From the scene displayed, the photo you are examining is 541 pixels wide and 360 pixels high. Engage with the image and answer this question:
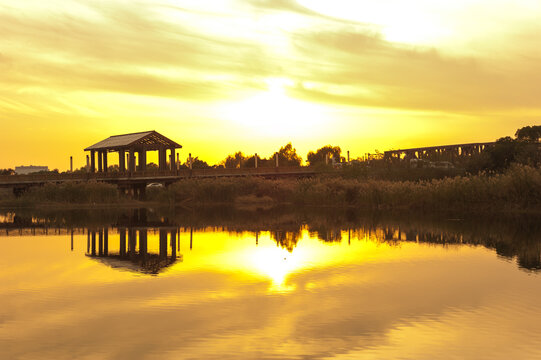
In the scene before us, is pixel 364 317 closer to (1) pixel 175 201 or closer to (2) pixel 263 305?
(2) pixel 263 305

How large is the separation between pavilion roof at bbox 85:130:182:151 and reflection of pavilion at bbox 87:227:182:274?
35839mm

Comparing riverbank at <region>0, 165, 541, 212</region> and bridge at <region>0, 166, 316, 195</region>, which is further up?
bridge at <region>0, 166, 316, 195</region>

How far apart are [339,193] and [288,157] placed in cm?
7121

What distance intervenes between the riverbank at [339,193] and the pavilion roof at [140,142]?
5782 millimetres

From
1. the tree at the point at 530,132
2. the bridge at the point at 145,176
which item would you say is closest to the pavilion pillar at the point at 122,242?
the bridge at the point at 145,176

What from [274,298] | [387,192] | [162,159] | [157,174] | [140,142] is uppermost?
[140,142]

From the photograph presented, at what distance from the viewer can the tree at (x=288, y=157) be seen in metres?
114

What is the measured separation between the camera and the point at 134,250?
70.9 feet

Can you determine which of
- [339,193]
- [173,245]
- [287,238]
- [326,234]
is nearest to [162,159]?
[339,193]

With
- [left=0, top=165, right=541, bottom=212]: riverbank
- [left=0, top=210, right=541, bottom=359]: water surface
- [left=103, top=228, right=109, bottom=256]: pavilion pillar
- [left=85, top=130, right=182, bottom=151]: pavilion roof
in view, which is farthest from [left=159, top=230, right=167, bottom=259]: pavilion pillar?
[left=85, top=130, right=182, bottom=151]: pavilion roof

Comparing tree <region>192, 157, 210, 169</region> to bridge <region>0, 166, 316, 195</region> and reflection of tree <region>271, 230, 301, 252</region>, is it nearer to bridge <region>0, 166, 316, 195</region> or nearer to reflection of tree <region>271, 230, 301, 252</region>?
bridge <region>0, 166, 316, 195</region>

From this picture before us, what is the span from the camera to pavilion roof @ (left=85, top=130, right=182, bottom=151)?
2530 inches

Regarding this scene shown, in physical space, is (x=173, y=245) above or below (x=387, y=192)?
below

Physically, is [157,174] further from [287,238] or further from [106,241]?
[287,238]
